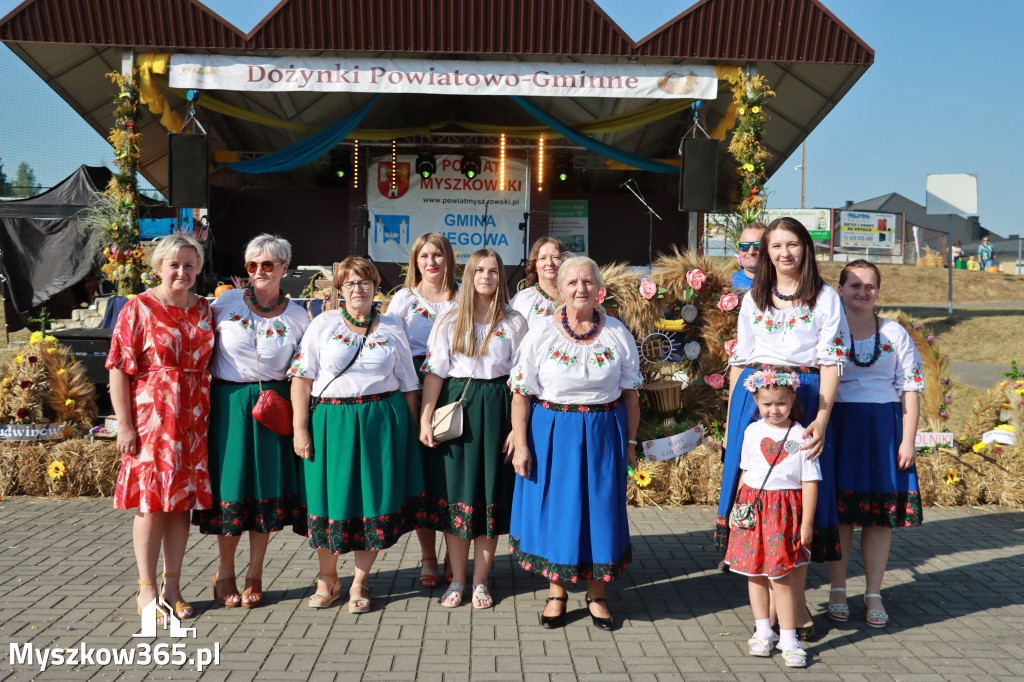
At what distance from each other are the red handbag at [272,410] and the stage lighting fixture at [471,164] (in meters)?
10.1

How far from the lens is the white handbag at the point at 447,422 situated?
370 cm

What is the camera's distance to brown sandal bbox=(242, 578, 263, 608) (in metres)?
3.81

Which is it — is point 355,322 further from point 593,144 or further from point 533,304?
point 593,144

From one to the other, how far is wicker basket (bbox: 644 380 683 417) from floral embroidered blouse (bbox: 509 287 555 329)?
2.07 meters

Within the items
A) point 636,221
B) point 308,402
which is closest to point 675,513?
point 308,402

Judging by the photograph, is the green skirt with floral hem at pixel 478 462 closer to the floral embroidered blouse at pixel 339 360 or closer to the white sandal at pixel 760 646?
the floral embroidered blouse at pixel 339 360

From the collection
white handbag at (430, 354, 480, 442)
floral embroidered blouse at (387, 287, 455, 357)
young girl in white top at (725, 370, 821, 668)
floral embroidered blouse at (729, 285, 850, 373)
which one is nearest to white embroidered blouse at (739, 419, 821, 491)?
young girl in white top at (725, 370, 821, 668)

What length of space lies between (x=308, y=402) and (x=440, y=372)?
2.04ft

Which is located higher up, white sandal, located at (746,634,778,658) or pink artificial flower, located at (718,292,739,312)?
pink artificial flower, located at (718,292,739,312)

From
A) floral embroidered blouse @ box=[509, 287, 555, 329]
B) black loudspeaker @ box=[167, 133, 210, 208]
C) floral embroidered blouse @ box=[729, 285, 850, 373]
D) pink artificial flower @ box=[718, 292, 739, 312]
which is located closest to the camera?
floral embroidered blouse @ box=[729, 285, 850, 373]

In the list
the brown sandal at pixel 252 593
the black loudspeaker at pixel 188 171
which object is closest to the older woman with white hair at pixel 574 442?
the brown sandal at pixel 252 593

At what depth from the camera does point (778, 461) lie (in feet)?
10.8

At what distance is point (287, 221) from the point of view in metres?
14.9

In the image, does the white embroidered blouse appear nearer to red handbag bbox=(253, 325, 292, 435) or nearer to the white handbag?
the white handbag
